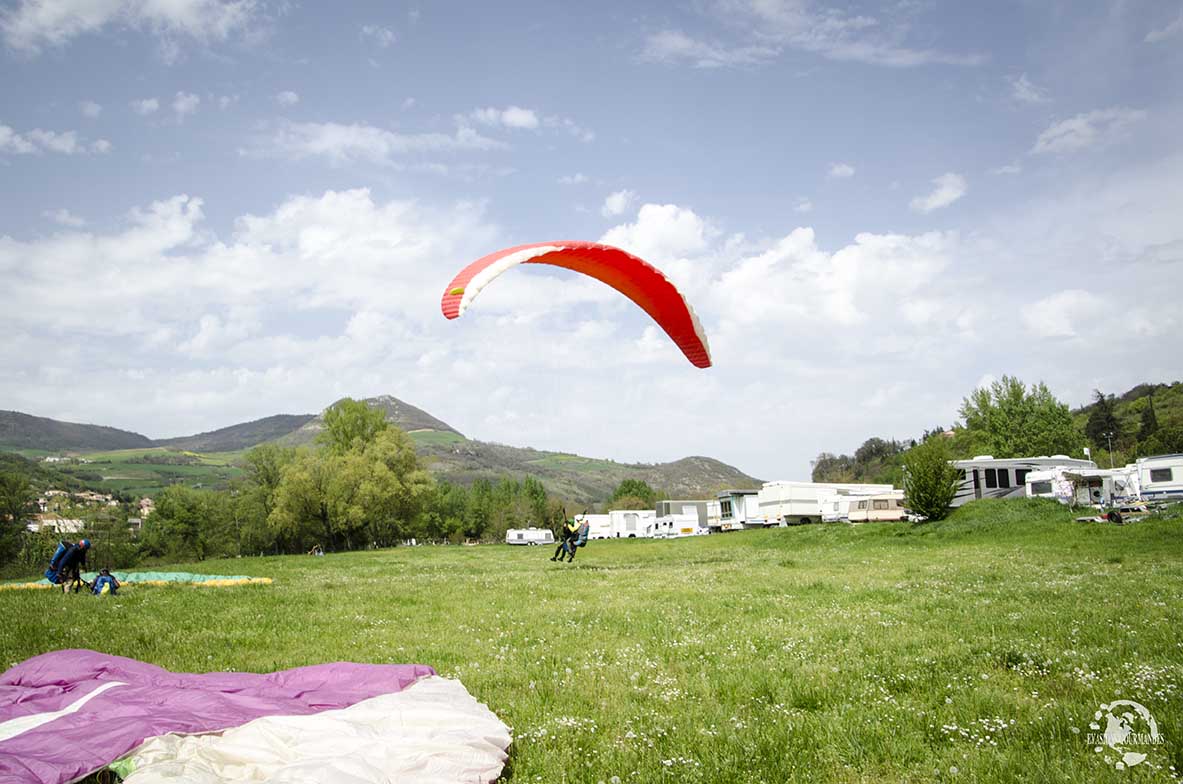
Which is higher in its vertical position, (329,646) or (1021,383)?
(1021,383)

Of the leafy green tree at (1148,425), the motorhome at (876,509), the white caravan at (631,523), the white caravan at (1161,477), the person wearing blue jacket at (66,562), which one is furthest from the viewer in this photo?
the leafy green tree at (1148,425)

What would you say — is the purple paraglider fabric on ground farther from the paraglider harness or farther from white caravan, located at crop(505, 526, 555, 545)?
white caravan, located at crop(505, 526, 555, 545)

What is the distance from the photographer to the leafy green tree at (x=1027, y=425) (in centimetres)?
8088

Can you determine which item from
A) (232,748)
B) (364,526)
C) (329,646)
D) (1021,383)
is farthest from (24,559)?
(1021,383)

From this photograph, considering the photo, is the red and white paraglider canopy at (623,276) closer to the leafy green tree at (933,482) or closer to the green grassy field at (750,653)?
the green grassy field at (750,653)

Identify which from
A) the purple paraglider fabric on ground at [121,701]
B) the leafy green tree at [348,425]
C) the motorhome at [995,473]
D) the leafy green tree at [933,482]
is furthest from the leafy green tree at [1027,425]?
the purple paraglider fabric on ground at [121,701]

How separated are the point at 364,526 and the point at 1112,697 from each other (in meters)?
81.6

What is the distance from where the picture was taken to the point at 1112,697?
6.96m

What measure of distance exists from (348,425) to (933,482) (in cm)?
5858

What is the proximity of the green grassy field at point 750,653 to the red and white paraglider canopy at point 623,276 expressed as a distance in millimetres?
4999

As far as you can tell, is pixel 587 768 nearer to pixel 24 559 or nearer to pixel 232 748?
pixel 232 748

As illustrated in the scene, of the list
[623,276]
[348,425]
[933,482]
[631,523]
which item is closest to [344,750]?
[623,276]

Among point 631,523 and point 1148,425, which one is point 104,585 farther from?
point 1148,425

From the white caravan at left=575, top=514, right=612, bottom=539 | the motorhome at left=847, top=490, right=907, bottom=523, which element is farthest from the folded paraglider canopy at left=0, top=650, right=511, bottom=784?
the white caravan at left=575, top=514, right=612, bottom=539
